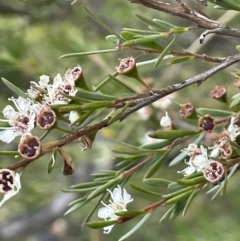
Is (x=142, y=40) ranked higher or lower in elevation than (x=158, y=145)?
higher

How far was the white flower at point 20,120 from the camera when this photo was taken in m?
0.28

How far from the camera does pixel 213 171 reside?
30 cm

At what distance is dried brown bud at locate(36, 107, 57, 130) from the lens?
0.27 meters

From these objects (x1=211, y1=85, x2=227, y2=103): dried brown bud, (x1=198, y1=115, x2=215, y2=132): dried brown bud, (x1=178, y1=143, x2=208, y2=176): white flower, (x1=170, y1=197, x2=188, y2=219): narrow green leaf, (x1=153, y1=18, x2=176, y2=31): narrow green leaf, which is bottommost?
(x1=170, y1=197, x2=188, y2=219): narrow green leaf

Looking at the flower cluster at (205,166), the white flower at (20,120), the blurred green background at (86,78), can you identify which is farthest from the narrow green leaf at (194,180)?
the blurred green background at (86,78)

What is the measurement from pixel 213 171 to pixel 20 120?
0.40 ft

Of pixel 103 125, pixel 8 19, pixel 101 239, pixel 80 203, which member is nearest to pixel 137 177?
pixel 101 239

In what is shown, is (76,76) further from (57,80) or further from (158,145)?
(158,145)

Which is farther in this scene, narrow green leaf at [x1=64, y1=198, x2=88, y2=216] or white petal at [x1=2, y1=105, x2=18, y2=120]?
narrow green leaf at [x1=64, y1=198, x2=88, y2=216]

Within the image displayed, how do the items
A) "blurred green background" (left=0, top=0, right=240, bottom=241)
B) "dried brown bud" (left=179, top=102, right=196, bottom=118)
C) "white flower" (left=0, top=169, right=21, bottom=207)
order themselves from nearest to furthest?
"white flower" (left=0, top=169, right=21, bottom=207), "dried brown bud" (left=179, top=102, right=196, bottom=118), "blurred green background" (left=0, top=0, right=240, bottom=241)

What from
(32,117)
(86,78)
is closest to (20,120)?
(32,117)

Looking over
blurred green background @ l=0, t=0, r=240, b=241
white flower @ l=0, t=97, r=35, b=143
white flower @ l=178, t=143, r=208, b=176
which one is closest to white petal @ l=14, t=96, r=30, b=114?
white flower @ l=0, t=97, r=35, b=143

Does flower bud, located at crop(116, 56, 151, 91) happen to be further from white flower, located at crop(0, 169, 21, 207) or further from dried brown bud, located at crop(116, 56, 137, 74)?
white flower, located at crop(0, 169, 21, 207)

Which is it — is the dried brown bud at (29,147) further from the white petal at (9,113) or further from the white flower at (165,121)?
the white flower at (165,121)
